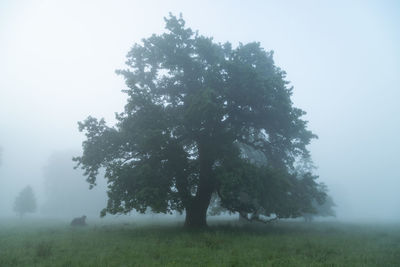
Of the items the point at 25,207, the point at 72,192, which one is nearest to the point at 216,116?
the point at 25,207

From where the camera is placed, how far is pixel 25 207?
61.3 meters

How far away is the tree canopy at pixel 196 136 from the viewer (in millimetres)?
18594

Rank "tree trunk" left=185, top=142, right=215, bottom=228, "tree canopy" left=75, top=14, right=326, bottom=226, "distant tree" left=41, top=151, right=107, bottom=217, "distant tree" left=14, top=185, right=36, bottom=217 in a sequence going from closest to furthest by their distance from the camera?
"tree canopy" left=75, top=14, right=326, bottom=226, "tree trunk" left=185, top=142, right=215, bottom=228, "distant tree" left=14, top=185, right=36, bottom=217, "distant tree" left=41, top=151, right=107, bottom=217

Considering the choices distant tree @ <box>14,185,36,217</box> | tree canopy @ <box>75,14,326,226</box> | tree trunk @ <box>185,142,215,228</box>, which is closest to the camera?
tree canopy @ <box>75,14,326,226</box>

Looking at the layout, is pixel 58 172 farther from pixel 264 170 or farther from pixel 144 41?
pixel 264 170

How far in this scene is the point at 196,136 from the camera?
2284 centimetres

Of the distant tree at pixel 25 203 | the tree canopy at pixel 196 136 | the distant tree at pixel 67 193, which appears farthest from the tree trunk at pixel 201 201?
the distant tree at pixel 67 193

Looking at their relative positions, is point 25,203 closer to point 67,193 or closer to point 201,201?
point 67,193

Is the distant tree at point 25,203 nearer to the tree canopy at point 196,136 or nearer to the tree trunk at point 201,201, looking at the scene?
the tree canopy at point 196,136

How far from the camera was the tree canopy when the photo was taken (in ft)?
61.0

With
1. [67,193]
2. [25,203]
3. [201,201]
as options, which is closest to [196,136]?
[201,201]

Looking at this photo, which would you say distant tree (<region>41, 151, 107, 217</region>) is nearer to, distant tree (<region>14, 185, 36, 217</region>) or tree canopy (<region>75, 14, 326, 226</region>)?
distant tree (<region>14, 185, 36, 217</region>)

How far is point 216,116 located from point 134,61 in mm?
10110

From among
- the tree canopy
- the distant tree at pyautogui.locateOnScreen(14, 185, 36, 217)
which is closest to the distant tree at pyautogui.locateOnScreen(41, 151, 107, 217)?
the distant tree at pyautogui.locateOnScreen(14, 185, 36, 217)
